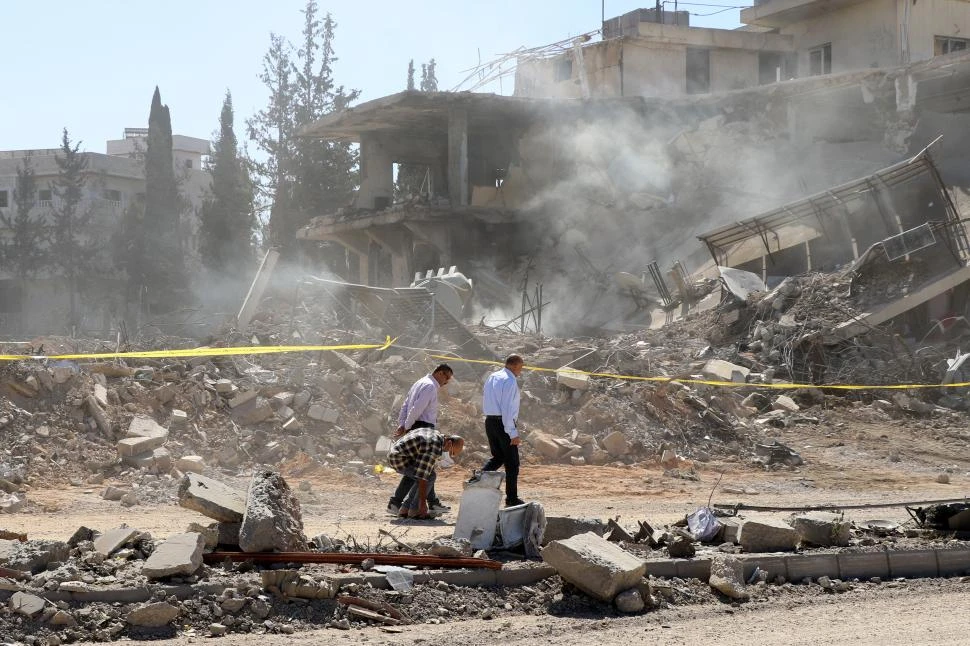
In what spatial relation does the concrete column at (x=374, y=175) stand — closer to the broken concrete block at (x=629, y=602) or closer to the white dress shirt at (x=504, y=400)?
the white dress shirt at (x=504, y=400)

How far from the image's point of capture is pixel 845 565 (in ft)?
24.8

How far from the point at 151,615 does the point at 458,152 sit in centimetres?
2568

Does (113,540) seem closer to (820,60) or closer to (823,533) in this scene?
(823,533)


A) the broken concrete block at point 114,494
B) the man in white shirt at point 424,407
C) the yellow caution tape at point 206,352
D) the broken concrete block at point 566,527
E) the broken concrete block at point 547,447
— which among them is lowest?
the broken concrete block at point 547,447

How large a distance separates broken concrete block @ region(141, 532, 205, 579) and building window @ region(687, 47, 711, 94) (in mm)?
36823

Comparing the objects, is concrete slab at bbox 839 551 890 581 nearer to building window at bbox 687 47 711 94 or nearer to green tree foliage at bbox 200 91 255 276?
building window at bbox 687 47 711 94

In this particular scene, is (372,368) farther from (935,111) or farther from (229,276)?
(229,276)

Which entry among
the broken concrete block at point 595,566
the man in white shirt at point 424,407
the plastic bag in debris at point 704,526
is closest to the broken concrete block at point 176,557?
the broken concrete block at point 595,566

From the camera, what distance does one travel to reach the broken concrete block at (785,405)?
53.3 feet

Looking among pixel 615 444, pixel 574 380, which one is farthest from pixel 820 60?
pixel 615 444

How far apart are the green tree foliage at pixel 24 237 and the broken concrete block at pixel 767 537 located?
44.1 m

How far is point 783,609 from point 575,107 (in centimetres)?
2559

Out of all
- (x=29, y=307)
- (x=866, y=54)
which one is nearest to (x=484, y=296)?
(x=866, y=54)

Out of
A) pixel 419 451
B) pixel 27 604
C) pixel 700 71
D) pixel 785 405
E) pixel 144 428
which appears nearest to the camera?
pixel 27 604
